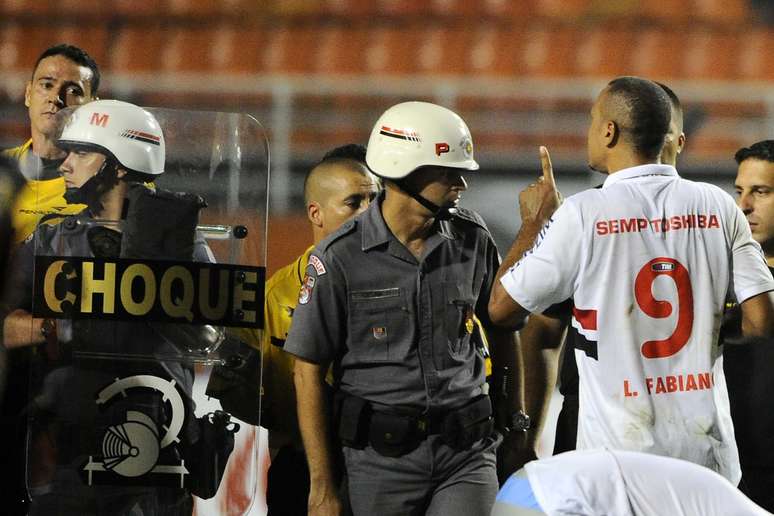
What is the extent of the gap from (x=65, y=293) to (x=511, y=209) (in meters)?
3.13

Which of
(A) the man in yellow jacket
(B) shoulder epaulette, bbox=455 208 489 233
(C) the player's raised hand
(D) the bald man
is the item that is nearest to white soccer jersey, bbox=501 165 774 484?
(C) the player's raised hand

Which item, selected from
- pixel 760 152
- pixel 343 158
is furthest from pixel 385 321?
pixel 760 152

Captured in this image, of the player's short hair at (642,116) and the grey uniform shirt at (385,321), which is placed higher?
the player's short hair at (642,116)

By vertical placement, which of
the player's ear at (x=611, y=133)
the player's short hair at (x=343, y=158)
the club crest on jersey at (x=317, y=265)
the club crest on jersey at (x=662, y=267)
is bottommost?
the club crest on jersey at (x=662, y=267)

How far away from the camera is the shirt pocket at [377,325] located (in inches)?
119

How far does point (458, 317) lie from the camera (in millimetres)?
3068

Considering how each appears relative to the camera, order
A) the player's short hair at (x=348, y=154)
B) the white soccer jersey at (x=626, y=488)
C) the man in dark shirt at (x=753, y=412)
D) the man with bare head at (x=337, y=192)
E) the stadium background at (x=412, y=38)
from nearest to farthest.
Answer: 1. the white soccer jersey at (x=626, y=488)
2. the man in dark shirt at (x=753, y=412)
3. the man with bare head at (x=337, y=192)
4. the player's short hair at (x=348, y=154)
5. the stadium background at (x=412, y=38)

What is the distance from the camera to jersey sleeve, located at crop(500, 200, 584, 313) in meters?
2.75

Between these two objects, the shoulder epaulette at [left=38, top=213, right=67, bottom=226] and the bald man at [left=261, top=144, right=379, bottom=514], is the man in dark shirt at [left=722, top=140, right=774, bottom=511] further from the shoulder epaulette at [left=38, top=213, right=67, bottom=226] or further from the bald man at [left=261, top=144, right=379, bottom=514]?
the shoulder epaulette at [left=38, top=213, right=67, bottom=226]

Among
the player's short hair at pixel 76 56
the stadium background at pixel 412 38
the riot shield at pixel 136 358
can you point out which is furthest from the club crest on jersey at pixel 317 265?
the stadium background at pixel 412 38

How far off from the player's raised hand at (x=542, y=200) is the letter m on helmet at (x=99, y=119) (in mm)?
1117

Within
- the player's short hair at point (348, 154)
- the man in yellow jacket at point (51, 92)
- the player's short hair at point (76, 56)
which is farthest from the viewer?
the player's short hair at point (76, 56)

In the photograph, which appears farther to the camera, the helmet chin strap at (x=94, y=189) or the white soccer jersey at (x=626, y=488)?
the helmet chin strap at (x=94, y=189)

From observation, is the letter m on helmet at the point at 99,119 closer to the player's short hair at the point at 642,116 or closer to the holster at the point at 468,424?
the holster at the point at 468,424
